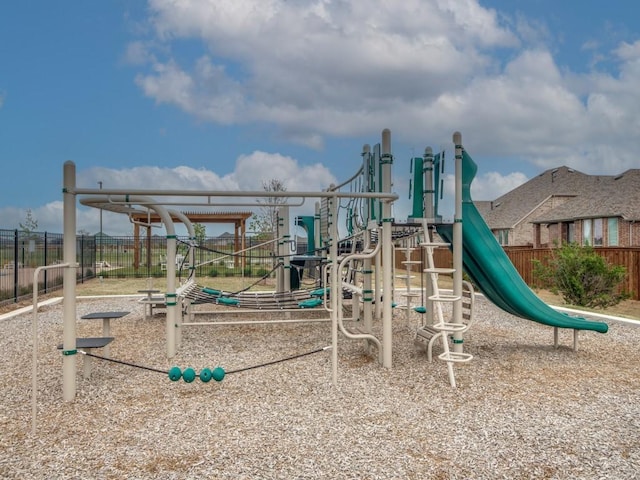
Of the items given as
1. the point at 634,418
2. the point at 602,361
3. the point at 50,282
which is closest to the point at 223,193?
the point at 634,418

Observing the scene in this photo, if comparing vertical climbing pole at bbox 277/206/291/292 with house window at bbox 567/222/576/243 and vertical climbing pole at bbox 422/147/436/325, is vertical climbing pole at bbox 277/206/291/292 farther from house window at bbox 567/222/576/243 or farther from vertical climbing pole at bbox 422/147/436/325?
house window at bbox 567/222/576/243

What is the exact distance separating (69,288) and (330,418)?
2.77 meters

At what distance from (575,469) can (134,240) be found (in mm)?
23643

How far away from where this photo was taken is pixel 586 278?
46.6 feet

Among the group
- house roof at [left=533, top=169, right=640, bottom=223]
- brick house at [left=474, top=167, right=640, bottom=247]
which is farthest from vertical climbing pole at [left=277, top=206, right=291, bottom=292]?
house roof at [left=533, top=169, right=640, bottom=223]

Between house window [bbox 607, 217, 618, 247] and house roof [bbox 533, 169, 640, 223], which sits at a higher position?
house roof [bbox 533, 169, 640, 223]

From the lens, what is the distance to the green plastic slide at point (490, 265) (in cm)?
675

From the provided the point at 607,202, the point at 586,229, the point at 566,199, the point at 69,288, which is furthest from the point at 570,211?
the point at 69,288

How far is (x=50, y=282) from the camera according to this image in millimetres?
17453

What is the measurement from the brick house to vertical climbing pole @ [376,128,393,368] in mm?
21376

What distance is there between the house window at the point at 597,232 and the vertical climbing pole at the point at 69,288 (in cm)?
2865

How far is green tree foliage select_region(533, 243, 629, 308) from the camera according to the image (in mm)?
14047

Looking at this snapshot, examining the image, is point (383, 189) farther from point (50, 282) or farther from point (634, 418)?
point (50, 282)

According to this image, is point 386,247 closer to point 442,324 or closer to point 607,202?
point 442,324
